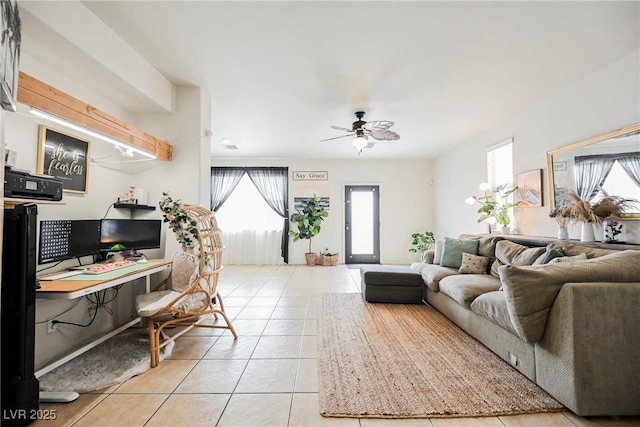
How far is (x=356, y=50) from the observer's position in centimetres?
252

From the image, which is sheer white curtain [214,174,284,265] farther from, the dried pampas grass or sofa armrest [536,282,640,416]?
sofa armrest [536,282,640,416]

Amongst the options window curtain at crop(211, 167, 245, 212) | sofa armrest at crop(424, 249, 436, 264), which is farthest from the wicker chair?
window curtain at crop(211, 167, 245, 212)

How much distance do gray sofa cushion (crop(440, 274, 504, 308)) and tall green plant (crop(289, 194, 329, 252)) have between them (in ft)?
12.6

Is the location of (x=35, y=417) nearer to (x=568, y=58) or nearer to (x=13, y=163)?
Result: (x=13, y=163)

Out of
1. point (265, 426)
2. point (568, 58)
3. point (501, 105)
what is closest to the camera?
point (265, 426)

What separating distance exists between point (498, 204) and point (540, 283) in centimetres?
303

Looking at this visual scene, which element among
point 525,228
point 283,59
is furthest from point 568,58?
point 283,59

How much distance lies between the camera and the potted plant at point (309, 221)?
266 inches

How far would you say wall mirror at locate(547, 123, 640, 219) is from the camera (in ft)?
8.30

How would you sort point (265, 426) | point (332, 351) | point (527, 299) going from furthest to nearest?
point (332, 351), point (527, 299), point (265, 426)

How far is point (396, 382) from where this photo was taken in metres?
1.94

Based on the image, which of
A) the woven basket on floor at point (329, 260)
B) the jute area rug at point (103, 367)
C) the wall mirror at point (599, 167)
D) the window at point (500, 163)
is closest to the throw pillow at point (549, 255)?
the wall mirror at point (599, 167)

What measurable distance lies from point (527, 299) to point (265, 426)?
171 cm

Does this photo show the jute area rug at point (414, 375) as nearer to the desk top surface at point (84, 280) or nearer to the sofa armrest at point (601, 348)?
the sofa armrest at point (601, 348)
